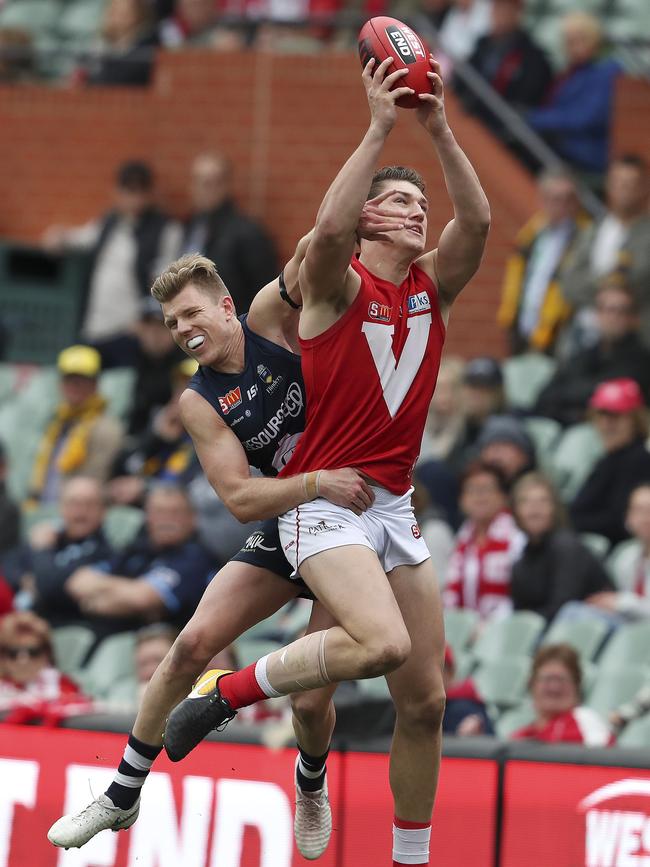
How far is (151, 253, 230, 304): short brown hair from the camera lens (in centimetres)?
683

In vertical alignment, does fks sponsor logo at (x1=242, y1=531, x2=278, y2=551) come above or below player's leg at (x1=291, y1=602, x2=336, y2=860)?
above

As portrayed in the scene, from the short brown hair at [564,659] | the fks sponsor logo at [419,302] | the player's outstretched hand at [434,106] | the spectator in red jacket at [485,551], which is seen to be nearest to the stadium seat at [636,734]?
the short brown hair at [564,659]

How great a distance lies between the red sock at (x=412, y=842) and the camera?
692cm

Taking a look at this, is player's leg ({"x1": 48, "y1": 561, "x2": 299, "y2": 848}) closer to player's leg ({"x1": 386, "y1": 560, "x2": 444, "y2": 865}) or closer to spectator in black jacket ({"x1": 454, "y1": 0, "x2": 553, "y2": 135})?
player's leg ({"x1": 386, "y1": 560, "x2": 444, "y2": 865})

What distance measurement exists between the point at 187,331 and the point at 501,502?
3.99 meters

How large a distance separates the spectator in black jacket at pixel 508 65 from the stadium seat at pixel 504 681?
5607 mm

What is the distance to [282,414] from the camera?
679 centimetres

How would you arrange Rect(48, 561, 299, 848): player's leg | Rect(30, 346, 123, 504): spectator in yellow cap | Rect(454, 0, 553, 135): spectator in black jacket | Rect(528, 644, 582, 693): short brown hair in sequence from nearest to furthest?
Rect(48, 561, 299, 848): player's leg, Rect(528, 644, 582, 693): short brown hair, Rect(30, 346, 123, 504): spectator in yellow cap, Rect(454, 0, 553, 135): spectator in black jacket

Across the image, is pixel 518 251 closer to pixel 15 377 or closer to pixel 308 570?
pixel 15 377

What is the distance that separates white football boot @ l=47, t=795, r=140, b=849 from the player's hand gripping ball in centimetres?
291

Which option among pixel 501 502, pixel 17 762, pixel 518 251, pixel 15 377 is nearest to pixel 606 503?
pixel 501 502

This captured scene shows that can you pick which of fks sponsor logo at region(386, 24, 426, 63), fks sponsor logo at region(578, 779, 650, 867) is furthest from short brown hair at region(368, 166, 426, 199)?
fks sponsor logo at region(578, 779, 650, 867)

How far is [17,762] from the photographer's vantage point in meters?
7.91

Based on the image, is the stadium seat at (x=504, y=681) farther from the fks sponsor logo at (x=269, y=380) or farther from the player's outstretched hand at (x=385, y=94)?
the player's outstretched hand at (x=385, y=94)
